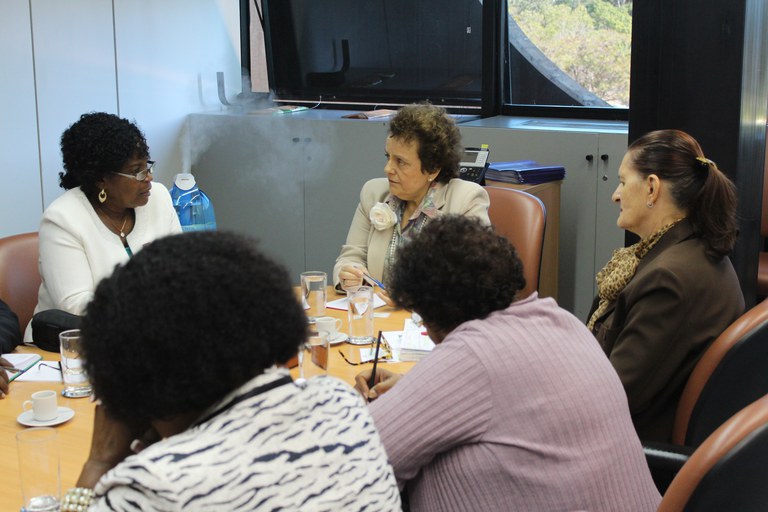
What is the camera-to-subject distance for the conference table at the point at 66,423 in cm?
164

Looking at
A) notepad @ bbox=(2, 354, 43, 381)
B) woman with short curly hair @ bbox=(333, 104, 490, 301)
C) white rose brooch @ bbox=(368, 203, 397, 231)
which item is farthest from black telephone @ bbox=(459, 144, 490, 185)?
notepad @ bbox=(2, 354, 43, 381)

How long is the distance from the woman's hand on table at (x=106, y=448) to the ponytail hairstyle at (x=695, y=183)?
1487 millimetres

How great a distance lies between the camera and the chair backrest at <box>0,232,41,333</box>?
9.09 feet

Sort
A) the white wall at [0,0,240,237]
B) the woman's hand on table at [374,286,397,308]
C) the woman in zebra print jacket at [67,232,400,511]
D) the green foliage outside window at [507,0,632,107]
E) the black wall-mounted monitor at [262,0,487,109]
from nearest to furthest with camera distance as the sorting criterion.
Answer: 1. the woman in zebra print jacket at [67,232,400,511]
2. the woman's hand on table at [374,286,397,308]
3. the white wall at [0,0,240,237]
4. the green foliage outside window at [507,0,632,107]
5. the black wall-mounted monitor at [262,0,487,109]

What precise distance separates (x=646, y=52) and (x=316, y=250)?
2377 mm

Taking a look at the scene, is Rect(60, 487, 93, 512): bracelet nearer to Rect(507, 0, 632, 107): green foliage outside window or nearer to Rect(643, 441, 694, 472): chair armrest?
Rect(643, 441, 694, 472): chair armrest

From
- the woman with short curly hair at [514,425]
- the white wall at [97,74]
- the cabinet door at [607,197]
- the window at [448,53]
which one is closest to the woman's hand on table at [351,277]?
the woman with short curly hair at [514,425]

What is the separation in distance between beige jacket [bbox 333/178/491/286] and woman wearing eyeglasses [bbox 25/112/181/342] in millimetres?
663

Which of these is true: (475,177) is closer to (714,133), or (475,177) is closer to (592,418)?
(714,133)

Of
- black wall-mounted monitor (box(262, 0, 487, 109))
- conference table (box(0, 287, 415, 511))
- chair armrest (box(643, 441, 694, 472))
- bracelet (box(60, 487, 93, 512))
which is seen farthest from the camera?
black wall-mounted monitor (box(262, 0, 487, 109))

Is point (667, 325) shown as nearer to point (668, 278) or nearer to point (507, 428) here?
point (668, 278)

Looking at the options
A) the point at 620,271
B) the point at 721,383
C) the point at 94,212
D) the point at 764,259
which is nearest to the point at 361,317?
the point at 620,271

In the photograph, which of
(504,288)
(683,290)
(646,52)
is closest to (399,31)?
(646,52)

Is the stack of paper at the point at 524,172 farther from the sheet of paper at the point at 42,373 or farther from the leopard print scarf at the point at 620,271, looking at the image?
the sheet of paper at the point at 42,373
